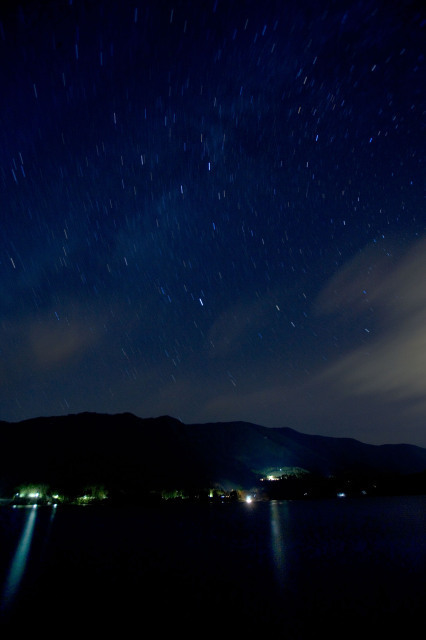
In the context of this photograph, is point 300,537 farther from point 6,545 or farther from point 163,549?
point 6,545

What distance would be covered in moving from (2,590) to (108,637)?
10358 mm

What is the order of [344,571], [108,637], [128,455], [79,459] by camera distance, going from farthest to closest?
[128,455]
[79,459]
[344,571]
[108,637]

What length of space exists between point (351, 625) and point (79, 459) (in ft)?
604

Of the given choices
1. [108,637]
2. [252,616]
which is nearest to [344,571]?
[252,616]

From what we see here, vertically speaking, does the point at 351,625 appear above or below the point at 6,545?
below

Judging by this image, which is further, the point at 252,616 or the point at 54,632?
the point at 252,616

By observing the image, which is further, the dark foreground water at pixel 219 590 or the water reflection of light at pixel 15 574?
the water reflection of light at pixel 15 574

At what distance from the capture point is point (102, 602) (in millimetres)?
16266

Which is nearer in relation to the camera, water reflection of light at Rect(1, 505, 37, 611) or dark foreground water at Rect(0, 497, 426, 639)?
dark foreground water at Rect(0, 497, 426, 639)

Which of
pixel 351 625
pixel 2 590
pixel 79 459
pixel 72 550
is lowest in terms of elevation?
pixel 351 625

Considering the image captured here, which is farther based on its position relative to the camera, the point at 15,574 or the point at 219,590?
the point at 15,574

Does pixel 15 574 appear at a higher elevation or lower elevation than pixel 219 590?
higher

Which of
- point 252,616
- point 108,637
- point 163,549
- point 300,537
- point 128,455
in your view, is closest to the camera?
point 108,637

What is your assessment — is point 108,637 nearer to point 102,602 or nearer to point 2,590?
point 102,602
